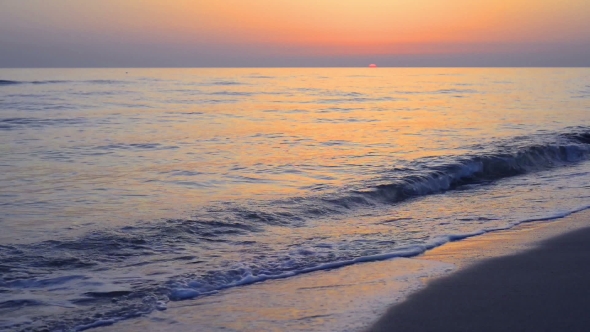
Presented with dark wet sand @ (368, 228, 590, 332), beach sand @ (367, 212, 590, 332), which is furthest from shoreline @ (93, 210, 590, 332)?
dark wet sand @ (368, 228, 590, 332)

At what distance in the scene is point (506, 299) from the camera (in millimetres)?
5465

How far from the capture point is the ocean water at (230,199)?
21.1ft

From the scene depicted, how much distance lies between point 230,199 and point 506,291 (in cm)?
576

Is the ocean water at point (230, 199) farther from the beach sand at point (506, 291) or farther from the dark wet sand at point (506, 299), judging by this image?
the dark wet sand at point (506, 299)

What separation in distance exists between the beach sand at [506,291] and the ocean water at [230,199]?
0.86 m

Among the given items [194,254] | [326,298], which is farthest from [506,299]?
[194,254]

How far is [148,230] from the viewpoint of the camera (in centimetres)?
835

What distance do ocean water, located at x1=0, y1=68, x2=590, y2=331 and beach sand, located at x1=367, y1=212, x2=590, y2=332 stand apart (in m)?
0.86

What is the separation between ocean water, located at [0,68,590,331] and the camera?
642 cm

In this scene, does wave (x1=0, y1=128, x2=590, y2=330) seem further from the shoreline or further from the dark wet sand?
the dark wet sand

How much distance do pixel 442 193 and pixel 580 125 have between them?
14.4 m

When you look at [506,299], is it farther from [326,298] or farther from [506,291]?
[326,298]

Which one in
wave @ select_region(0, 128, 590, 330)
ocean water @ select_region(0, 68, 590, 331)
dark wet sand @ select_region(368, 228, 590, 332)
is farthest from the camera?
ocean water @ select_region(0, 68, 590, 331)

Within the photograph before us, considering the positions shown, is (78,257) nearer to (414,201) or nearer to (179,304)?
(179,304)
